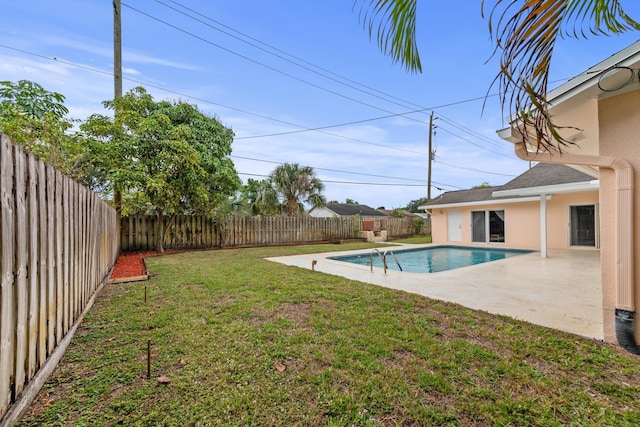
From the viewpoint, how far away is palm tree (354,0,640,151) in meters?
1.22

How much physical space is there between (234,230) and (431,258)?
9.33 m

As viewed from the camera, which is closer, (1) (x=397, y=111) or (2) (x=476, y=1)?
(2) (x=476, y=1)

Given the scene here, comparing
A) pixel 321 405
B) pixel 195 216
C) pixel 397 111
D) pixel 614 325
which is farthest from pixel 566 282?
pixel 397 111

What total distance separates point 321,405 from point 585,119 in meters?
4.52

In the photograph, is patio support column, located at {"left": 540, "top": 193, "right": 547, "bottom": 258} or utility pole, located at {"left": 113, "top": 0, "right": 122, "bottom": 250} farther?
patio support column, located at {"left": 540, "top": 193, "right": 547, "bottom": 258}

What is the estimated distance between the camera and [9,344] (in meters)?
1.68

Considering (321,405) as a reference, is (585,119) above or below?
above

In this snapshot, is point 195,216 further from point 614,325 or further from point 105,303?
point 614,325

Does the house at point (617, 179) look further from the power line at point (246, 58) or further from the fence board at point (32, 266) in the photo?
the power line at point (246, 58)

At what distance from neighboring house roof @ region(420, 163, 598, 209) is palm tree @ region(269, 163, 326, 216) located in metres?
7.38

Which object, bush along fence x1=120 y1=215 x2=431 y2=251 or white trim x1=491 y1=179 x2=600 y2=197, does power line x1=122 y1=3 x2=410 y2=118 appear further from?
white trim x1=491 y1=179 x2=600 y2=197

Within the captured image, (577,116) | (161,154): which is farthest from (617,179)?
(161,154)

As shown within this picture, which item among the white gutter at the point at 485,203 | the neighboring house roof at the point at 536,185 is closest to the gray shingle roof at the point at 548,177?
the neighboring house roof at the point at 536,185

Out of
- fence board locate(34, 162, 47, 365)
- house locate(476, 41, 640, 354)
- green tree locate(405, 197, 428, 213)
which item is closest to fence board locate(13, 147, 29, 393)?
fence board locate(34, 162, 47, 365)
